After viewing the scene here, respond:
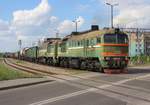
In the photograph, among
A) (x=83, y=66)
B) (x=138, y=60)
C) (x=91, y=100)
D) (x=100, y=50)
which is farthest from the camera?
(x=138, y=60)

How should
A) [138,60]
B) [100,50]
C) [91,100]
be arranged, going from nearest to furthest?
[91,100], [100,50], [138,60]

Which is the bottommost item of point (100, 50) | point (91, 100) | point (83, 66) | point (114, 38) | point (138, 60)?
point (91, 100)

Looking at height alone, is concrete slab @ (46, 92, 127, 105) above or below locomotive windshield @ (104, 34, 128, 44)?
below

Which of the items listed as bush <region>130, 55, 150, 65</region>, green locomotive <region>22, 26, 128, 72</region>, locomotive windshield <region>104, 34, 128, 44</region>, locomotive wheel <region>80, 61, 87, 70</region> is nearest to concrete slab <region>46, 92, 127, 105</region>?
green locomotive <region>22, 26, 128, 72</region>

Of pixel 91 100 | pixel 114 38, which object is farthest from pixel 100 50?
pixel 91 100

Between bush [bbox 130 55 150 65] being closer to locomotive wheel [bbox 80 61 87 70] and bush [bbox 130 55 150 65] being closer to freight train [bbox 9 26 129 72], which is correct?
freight train [bbox 9 26 129 72]

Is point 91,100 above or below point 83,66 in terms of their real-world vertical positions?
below

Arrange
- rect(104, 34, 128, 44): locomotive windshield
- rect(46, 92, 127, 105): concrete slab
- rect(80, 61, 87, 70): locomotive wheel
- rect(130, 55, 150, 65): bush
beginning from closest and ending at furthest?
rect(46, 92, 127, 105): concrete slab → rect(104, 34, 128, 44): locomotive windshield → rect(80, 61, 87, 70): locomotive wheel → rect(130, 55, 150, 65): bush

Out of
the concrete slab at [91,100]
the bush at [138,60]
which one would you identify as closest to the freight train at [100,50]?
the concrete slab at [91,100]

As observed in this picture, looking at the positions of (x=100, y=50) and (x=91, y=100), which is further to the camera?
(x=100, y=50)

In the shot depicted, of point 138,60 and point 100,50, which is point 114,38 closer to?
point 100,50

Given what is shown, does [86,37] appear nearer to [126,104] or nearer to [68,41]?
[68,41]

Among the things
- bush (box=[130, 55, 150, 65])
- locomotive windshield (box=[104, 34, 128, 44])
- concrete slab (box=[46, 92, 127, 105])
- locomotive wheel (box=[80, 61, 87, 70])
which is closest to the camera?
concrete slab (box=[46, 92, 127, 105])

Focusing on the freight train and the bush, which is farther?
the bush
